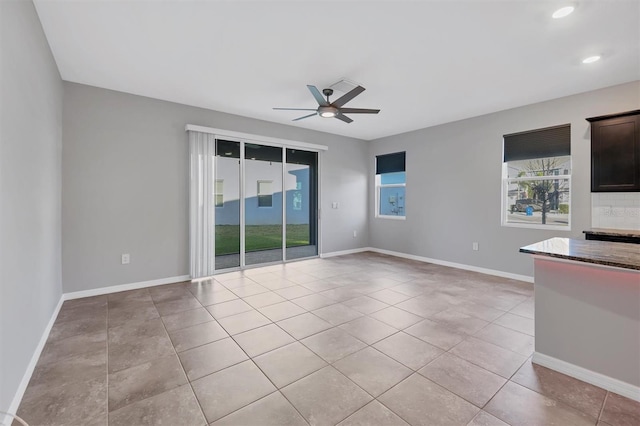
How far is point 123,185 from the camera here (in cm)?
402

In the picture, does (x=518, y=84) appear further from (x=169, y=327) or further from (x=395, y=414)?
(x=169, y=327)

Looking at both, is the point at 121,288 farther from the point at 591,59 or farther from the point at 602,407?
the point at 591,59

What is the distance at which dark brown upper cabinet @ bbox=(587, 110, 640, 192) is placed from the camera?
133 inches

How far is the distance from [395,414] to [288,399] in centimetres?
68

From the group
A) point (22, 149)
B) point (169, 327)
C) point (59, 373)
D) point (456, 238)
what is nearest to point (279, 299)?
point (169, 327)

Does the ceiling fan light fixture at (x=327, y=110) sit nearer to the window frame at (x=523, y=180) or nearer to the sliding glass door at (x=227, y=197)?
the sliding glass door at (x=227, y=197)

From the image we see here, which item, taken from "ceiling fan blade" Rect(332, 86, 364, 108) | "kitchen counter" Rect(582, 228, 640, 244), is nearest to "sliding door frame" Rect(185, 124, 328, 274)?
"ceiling fan blade" Rect(332, 86, 364, 108)

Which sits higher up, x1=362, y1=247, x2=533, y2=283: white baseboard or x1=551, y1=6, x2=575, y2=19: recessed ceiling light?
x1=551, y1=6, x2=575, y2=19: recessed ceiling light

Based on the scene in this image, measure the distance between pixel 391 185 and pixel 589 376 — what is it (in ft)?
16.8

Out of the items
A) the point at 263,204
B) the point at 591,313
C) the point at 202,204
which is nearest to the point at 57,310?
the point at 202,204

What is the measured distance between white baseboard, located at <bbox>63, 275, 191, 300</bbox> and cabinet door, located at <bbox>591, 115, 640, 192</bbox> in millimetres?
6017

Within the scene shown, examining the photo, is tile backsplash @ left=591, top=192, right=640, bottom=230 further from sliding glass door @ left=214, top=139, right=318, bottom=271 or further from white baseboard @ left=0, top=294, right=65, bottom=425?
white baseboard @ left=0, top=294, right=65, bottom=425

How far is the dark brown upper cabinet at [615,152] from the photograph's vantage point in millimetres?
3385

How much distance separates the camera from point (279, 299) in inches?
146
